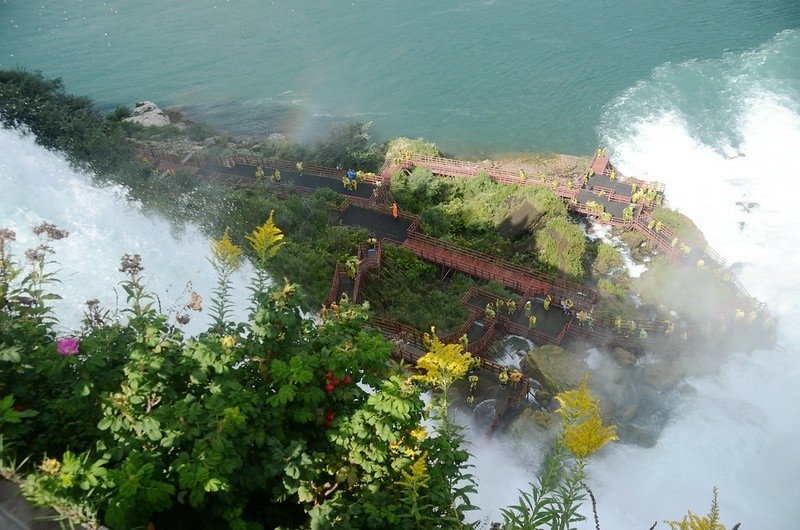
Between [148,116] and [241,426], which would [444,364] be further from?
[148,116]


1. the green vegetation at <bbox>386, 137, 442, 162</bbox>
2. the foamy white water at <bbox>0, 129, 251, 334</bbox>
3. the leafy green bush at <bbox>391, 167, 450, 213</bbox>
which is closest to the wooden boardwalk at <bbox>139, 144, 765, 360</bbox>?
the leafy green bush at <bbox>391, 167, 450, 213</bbox>

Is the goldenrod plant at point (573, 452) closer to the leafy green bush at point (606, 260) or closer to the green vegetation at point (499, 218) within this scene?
the green vegetation at point (499, 218)

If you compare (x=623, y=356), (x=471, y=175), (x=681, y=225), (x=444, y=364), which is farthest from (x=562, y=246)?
(x=444, y=364)

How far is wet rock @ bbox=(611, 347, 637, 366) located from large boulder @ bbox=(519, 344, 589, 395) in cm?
198

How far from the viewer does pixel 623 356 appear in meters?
20.5

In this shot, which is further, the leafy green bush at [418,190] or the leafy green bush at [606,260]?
the leafy green bush at [418,190]

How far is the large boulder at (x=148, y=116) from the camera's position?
125 feet

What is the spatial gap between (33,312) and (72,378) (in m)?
1.32

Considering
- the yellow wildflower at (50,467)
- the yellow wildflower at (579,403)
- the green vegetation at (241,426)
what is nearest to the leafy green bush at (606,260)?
the green vegetation at (241,426)

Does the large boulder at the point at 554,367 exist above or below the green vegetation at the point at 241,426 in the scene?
below

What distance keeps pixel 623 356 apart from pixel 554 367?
10.7 feet

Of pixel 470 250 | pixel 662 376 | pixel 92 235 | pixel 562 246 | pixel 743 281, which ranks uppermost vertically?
pixel 92 235

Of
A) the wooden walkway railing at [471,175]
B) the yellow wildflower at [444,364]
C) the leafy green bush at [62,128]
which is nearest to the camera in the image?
the yellow wildflower at [444,364]

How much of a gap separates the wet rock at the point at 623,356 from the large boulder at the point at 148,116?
30.7 metres
